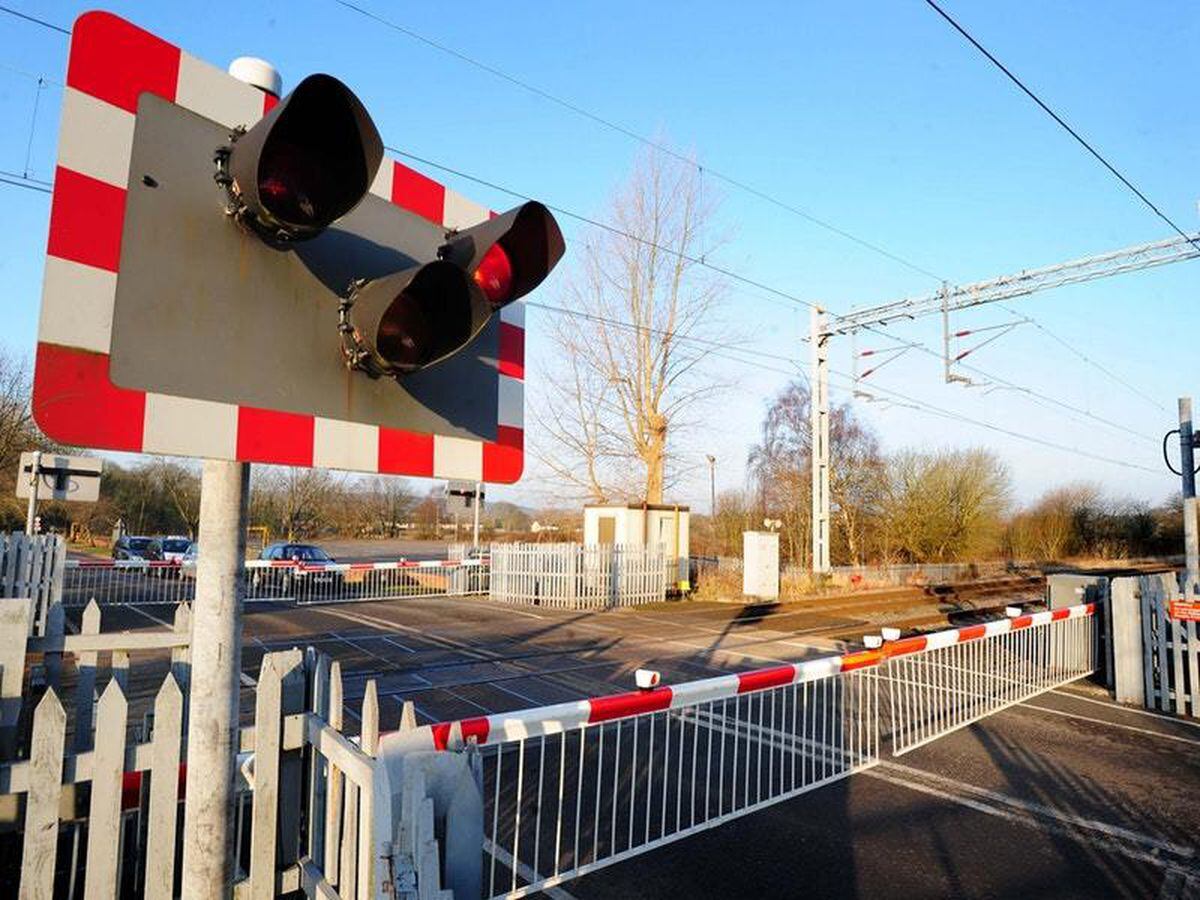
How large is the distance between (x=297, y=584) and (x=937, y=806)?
16532 mm

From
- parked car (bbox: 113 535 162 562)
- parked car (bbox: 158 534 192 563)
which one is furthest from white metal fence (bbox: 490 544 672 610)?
parked car (bbox: 113 535 162 562)

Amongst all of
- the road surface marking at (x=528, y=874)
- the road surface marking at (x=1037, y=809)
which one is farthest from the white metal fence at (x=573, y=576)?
the road surface marking at (x=528, y=874)

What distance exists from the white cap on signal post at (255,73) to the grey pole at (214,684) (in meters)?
1.04

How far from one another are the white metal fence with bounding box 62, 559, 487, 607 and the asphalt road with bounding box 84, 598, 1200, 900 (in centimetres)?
857

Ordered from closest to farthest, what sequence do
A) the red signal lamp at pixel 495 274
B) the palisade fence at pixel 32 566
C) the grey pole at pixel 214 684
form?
the grey pole at pixel 214 684 → the red signal lamp at pixel 495 274 → the palisade fence at pixel 32 566

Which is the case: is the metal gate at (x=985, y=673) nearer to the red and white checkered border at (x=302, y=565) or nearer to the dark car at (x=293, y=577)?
the red and white checkered border at (x=302, y=565)

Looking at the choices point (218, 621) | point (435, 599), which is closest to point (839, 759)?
point (218, 621)

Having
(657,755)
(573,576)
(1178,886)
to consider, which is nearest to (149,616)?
(573,576)

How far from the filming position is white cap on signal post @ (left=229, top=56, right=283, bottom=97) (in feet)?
6.21

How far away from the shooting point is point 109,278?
1.53 m

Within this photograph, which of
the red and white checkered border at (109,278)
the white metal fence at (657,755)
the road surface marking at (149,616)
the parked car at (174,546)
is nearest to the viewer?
the red and white checkered border at (109,278)

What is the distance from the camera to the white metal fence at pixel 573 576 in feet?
57.3

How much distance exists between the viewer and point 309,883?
2.44m

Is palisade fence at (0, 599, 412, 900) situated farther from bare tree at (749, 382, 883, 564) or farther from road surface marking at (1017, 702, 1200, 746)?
bare tree at (749, 382, 883, 564)
